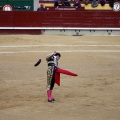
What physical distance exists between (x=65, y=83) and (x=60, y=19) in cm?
1075

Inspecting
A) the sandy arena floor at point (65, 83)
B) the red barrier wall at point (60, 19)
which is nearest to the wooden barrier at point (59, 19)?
the red barrier wall at point (60, 19)

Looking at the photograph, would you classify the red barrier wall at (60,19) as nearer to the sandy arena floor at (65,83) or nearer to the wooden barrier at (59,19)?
the wooden barrier at (59,19)

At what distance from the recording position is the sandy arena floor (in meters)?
5.96

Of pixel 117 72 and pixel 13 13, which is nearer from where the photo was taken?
pixel 117 72

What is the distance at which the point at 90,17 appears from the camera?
19.0m

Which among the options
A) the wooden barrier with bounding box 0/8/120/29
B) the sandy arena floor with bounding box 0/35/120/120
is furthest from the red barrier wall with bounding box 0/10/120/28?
the sandy arena floor with bounding box 0/35/120/120

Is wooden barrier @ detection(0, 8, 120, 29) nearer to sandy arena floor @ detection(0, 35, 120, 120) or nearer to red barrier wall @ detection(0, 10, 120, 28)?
red barrier wall @ detection(0, 10, 120, 28)

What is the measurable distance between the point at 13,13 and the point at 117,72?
32.7ft

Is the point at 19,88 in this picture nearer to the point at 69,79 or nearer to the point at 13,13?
the point at 69,79

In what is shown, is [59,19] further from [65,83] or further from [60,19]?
[65,83]

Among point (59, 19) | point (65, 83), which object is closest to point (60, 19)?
point (59, 19)

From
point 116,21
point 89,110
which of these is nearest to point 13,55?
point 89,110

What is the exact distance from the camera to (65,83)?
327 inches

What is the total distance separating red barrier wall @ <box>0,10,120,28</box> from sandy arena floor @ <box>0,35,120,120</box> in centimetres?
343
